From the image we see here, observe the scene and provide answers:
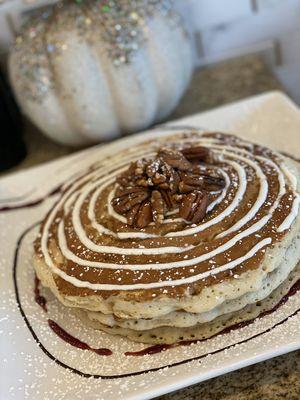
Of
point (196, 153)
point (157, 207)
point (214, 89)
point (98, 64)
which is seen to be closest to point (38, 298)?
point (157, 207)

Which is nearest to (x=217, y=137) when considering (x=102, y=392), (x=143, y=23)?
(x=143, y=23)

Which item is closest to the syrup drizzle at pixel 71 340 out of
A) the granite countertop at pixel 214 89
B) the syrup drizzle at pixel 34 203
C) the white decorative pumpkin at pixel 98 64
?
the syrup drizzle at pixel 34 203

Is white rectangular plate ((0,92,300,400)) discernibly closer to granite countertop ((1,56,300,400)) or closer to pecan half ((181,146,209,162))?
pecan half ((181,146,209,162))

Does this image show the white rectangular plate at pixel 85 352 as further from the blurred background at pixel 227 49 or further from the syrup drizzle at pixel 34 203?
the blurred background at pixel 227 49

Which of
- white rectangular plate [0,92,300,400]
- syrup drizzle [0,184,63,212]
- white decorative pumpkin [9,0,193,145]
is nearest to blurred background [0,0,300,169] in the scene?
white decorative pumpkin [9,0,193,145]

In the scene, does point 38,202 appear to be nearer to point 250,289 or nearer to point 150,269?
point 150,269
